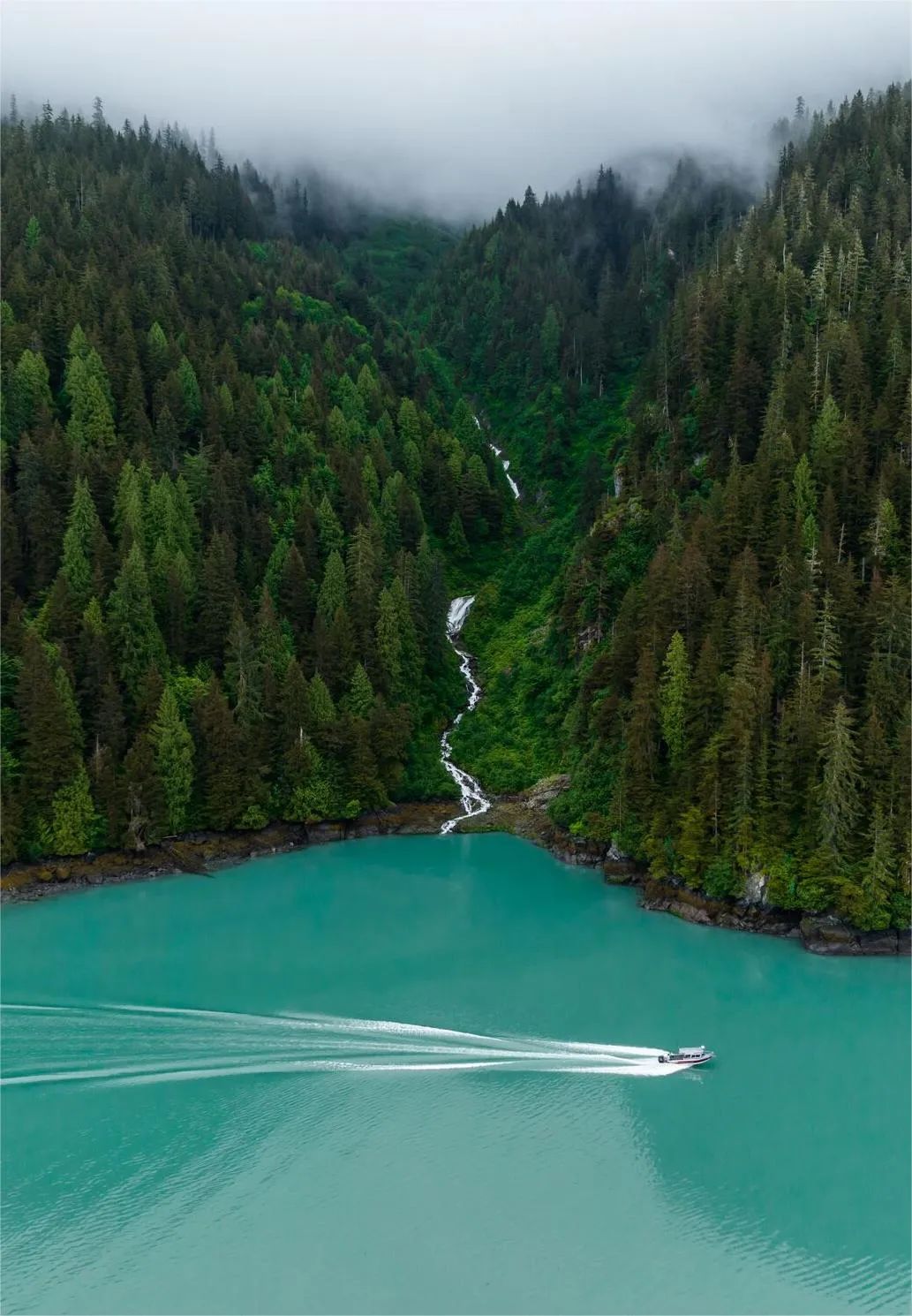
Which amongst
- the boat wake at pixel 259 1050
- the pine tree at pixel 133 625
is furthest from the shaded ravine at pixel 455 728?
the boat wake at pixel 259 1050

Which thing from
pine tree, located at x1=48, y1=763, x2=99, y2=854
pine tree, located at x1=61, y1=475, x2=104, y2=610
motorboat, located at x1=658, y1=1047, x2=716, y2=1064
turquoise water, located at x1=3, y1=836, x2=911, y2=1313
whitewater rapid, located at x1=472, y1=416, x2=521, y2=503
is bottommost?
turquoise water, located at x1=3, y1=836, x2=911, y2=1313

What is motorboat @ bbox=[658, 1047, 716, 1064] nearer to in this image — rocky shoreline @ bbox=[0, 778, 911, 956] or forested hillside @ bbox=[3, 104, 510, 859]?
rocky shoreline @ bbox=[0, 778, 911, 956]

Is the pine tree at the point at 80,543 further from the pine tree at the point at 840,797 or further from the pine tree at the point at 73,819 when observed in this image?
the pine tree at the point at 840,797

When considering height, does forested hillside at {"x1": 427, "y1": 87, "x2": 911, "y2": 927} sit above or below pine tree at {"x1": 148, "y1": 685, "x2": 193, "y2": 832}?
above

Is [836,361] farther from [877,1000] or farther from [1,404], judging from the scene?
[1,404]

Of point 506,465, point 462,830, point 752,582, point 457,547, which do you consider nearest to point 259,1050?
point 462,830

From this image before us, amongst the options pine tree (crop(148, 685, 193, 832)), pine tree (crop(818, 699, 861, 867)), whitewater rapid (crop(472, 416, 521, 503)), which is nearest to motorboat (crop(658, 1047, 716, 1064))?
pine tree (crop(818, 699, 861, 867))
